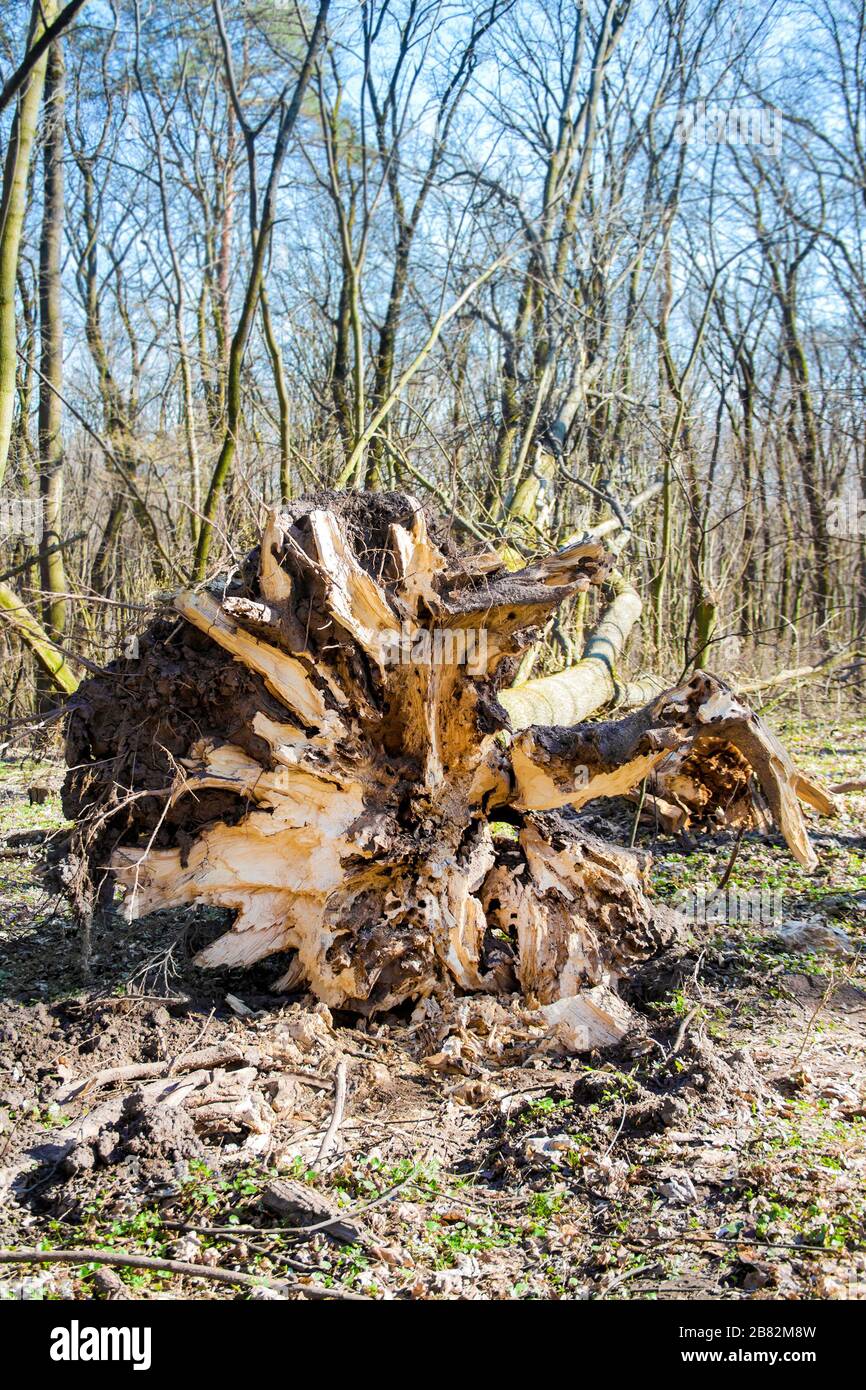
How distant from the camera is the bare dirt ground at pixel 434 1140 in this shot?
2447 millimetres

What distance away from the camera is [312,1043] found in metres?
3.64

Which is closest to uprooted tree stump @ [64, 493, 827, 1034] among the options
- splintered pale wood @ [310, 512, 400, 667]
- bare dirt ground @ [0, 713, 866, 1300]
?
splintered pale wood @ [310, 512, 400, 667]

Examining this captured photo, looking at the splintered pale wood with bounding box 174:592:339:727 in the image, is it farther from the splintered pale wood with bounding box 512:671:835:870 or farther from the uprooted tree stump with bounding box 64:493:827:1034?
the splintered pale wood with bounding box 512:671:835:870

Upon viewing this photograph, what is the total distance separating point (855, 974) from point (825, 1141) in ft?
4.90

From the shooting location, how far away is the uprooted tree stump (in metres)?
3.88

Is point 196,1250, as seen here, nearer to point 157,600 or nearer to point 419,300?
point 157,600

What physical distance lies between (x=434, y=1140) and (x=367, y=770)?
4.78ft

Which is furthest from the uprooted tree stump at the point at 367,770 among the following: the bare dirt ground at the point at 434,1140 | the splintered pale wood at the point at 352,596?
the bare dirt ground at the point at 434,1140

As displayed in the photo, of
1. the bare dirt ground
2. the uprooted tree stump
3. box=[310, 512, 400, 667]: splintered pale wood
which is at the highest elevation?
box=[310, 512, 400, 667]: splintered pale wood

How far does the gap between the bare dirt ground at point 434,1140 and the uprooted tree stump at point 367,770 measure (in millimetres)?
278

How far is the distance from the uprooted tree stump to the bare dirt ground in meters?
0.28

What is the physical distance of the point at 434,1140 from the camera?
311 cm

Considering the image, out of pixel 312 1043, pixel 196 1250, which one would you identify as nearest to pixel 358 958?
pixel 312 1043

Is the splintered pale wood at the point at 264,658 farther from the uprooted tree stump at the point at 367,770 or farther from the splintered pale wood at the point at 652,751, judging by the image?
the splintered pale wood at the point at 652,751
